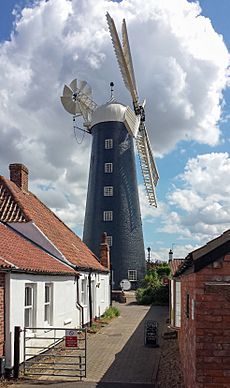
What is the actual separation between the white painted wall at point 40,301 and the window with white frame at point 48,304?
150 millimetres

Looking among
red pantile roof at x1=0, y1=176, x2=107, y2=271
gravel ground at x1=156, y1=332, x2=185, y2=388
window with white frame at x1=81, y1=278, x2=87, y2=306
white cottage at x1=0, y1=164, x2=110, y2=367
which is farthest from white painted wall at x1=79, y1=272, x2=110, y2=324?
gravel ground at x1=156, y1=332, x2=185, y2=388

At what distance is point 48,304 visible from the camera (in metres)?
16.1

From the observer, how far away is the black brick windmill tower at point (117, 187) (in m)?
44.2

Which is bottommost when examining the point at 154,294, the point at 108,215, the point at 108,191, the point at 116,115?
the point at 154,294

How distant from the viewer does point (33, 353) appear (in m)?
13.6

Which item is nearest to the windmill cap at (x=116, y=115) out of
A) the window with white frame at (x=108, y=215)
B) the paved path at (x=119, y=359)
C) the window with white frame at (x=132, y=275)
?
the window with white frame at (x=108, y=215)

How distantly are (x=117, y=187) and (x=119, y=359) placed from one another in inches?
1179

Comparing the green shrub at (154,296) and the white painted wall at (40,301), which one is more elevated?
the white painted wall at (40,301)

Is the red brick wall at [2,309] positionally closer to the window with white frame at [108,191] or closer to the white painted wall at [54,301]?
the white painted wall at [54,301]

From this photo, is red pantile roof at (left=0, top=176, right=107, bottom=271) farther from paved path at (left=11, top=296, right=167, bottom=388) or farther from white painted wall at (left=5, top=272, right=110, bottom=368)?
paved path at (left=11, top=296, right=167, bottom=388)

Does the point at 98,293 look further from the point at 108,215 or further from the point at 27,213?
the point at 108,215

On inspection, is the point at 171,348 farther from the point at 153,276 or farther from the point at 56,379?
the point at 153,276

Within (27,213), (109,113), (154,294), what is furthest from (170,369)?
(109,113)

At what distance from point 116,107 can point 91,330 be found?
92.2 ft
